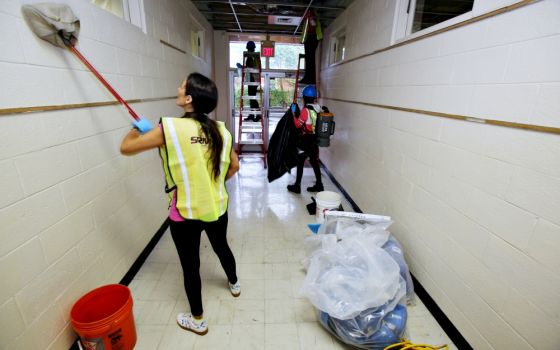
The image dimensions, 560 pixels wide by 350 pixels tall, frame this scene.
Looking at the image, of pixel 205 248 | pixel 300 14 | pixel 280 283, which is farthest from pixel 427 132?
pixel 300 14

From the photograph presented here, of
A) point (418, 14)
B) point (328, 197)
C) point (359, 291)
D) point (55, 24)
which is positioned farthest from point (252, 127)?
point (359, 291)

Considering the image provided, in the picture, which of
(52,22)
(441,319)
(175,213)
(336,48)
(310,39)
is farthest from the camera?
(336,48)

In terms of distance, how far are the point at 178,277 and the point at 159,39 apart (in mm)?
2162

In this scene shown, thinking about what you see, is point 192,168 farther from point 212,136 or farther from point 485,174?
point 485,174

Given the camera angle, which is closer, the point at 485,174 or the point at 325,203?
the point at 485,174

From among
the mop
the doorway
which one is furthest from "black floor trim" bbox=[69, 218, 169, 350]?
the doorway

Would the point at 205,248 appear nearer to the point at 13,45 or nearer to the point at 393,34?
the point at 13,45

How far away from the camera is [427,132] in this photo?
1855 mm

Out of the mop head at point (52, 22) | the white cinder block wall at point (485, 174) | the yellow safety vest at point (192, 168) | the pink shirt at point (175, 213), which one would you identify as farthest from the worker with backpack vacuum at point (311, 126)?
the mop head at point (52, 22)

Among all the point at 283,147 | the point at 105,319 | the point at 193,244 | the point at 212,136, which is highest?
the point at 212,136

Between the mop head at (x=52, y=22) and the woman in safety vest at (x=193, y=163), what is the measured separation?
0.51 m

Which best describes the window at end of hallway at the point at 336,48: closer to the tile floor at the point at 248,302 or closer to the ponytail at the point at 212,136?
the tile floor at the point at 248,302

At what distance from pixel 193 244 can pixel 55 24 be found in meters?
1.21

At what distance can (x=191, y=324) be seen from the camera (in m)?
1.62
